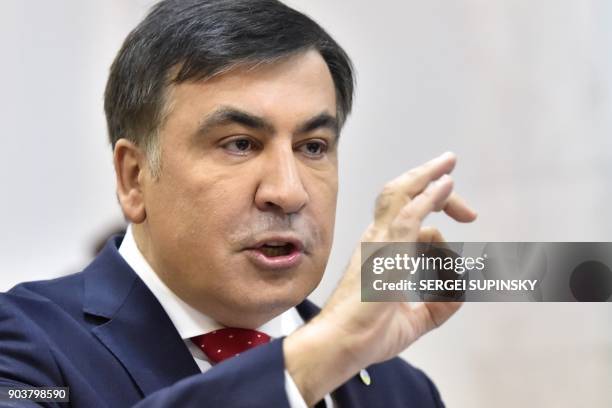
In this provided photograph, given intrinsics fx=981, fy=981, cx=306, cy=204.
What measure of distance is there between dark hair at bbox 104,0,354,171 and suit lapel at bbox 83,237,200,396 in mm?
312

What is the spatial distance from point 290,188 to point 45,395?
612 mm

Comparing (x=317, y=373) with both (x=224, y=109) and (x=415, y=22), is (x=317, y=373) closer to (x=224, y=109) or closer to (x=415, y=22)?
(x=224, y=109)

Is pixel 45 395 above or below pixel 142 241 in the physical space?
below

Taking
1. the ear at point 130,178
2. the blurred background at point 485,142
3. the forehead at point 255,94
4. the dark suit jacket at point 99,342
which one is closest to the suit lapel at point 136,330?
the dark suit jacket at point 99,342

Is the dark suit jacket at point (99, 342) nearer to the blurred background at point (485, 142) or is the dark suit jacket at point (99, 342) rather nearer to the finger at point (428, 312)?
the finger at point (428, 312)

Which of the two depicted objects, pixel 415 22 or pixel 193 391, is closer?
pixel 193 391

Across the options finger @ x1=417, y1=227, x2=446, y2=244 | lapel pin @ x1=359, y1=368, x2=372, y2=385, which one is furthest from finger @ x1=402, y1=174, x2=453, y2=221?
lapel pin @ x1=359, y1=368, x2=372, y2=385

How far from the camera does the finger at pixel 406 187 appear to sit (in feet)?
5.10

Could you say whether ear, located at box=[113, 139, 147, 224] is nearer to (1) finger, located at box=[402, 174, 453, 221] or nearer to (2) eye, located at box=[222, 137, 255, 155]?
(2) eye, located at box=[222, 137, 255, 155]

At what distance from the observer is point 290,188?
6.40ft

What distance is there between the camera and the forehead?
6.73ft

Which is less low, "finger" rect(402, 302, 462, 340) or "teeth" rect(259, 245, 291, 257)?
"teeth" rect(259, 245, 291, 257)

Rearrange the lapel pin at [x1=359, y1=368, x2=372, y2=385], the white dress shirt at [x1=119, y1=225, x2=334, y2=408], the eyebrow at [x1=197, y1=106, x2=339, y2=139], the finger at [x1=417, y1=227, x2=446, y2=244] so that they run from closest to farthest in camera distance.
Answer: the finger at [x1=417, y1=227, x2=446, y2=244]
the eyebrow at [x1=197, y1=106, x2=339, y2=139]
the white dress shirt at [x1=119, y1=225, x2=334, y2=408]
the lapel pin at [x1=359, y1=368, x2=372, y2=385]

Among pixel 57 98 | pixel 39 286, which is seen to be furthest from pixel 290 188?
pixel 57 98
